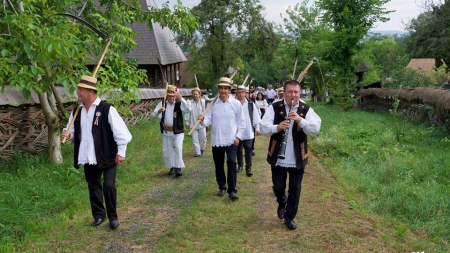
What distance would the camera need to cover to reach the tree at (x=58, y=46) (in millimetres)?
5781

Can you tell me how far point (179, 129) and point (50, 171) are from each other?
263cm

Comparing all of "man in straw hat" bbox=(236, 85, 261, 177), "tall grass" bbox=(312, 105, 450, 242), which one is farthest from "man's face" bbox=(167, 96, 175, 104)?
"tall grass" bbox=(312, 105, 450, 242)

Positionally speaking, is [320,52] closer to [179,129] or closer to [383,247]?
[179,129]

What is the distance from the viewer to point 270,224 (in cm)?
589

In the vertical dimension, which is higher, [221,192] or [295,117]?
[295,117]

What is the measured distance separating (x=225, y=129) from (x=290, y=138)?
176 cm

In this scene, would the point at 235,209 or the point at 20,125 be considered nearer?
the point at 235,209

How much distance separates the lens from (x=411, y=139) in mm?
11812

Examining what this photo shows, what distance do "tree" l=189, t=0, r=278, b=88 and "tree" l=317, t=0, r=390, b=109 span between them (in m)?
8.64

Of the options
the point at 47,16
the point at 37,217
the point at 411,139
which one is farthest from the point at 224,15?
the point at 37,217

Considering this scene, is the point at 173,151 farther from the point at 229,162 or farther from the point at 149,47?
the point at 149,47

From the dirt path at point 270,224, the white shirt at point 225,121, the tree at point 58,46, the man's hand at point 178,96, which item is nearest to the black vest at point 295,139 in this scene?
the dirt path at point 270,224

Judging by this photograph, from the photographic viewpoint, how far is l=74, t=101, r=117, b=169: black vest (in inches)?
217

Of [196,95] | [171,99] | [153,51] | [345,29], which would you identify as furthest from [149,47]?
[171,99]
